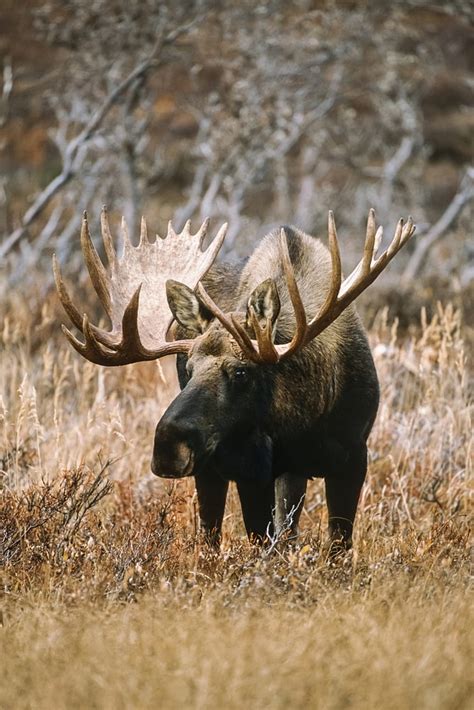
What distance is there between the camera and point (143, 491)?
5.36 m

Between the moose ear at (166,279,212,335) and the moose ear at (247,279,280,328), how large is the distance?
28cm

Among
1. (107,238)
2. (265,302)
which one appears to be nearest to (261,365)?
(265,302)

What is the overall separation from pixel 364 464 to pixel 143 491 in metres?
1.32

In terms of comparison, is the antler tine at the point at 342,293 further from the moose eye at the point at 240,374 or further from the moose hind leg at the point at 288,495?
the moose hind leg at the point at 288,495

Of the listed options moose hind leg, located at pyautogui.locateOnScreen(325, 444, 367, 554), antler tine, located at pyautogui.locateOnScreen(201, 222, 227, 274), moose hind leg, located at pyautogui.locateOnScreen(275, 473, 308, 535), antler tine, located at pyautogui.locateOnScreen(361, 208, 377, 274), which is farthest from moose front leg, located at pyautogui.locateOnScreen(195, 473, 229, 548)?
antler tine, located at pyautogui.locateOnScreen(361, 208, 377, 274)

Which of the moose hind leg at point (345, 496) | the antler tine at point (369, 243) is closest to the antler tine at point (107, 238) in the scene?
the antler tine at point (369, 243)

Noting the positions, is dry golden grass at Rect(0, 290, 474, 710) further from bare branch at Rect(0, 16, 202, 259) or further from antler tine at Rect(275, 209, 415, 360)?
bare branch at Rect(0, 16, 202, 259)

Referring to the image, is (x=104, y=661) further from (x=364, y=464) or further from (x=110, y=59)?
(x=110, y=59)

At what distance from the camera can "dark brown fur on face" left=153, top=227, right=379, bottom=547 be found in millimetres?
3914

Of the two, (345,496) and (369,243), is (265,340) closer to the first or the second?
(369,243)

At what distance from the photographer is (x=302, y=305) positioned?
13.1ft

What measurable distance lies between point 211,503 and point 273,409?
0.67 metres

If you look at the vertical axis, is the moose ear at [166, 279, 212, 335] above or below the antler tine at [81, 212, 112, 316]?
below

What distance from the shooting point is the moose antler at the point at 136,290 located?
14.0 feet
